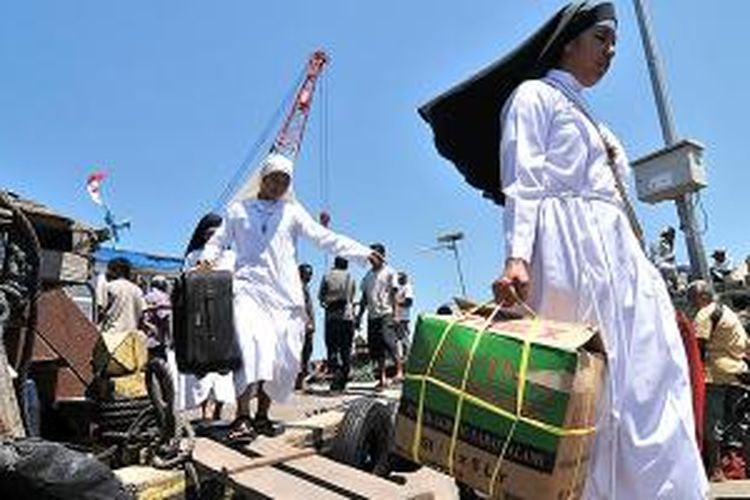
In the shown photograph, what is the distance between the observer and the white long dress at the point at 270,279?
633cm

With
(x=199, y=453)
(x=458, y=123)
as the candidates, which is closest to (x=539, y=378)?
(x=458, y=123)

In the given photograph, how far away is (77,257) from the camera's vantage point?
6.16 metres

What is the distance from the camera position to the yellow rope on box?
3303 millimetres

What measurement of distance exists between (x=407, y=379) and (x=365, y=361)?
1451 cm

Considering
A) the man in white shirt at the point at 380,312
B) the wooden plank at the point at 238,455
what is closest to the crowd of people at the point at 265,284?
the wooden plank at the point at 238,455

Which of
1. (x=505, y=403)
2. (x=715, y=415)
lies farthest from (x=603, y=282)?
(x=715, y=415)

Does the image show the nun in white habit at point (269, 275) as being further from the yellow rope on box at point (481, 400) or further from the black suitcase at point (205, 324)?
the yellow rope on box at point (481, 400)

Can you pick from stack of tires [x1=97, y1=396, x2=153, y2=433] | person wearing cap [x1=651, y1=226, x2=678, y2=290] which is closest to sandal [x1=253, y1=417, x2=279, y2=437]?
stack of tires [x1=97, y1=396, x2=153, y2=433]

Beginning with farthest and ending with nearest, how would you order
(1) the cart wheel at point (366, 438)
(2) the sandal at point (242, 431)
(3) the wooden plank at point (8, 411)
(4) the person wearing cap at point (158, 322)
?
(4) the person wearing cap at point (158, 322)
(1) the cart wheel at point (366, 438)
(2) the sandal at point (242, 431)
(3) the wooden plank at point (8, 411)

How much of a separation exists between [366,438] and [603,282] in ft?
9.99

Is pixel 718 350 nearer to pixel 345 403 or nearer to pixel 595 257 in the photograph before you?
pixel 345 403

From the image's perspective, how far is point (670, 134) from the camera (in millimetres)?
14188

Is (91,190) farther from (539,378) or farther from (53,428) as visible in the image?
(539,378)

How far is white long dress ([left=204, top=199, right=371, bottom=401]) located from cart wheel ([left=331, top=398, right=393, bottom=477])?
1.49 ft
